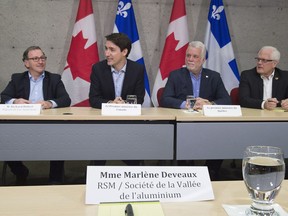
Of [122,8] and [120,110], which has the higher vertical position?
[122,8]

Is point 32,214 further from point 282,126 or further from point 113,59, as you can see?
point 113,59

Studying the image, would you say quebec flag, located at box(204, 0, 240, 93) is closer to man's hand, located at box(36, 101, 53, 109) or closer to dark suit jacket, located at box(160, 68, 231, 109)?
dark suit jacket, located at box(160, 68, 231, 109)

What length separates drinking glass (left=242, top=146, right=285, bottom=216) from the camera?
71 cm

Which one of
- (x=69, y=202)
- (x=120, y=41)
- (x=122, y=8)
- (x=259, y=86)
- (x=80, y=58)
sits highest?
(x=122, y=8)

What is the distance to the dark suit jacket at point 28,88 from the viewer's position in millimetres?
3070

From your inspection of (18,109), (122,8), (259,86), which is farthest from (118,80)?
(259,86)

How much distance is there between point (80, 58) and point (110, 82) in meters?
0.80

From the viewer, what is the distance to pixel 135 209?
0.77 metres

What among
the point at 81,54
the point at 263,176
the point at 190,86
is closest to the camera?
the point at 263,176

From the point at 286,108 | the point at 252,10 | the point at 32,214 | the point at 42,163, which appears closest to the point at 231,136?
the point at 286,108

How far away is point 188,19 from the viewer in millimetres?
4320

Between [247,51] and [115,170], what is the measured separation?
154 inches

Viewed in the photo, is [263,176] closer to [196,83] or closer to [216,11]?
[196,83]

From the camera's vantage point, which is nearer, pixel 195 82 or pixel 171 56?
pixel 195 82
